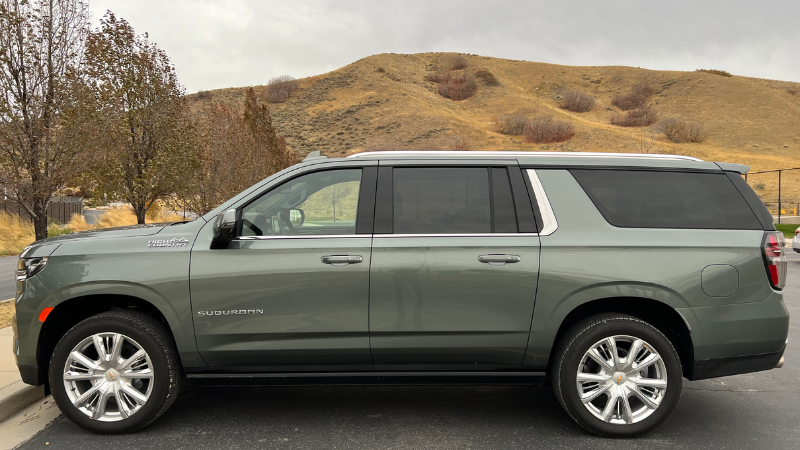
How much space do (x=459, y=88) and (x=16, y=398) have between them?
79437mm

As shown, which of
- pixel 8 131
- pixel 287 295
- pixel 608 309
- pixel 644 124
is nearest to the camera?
pixel 287 295

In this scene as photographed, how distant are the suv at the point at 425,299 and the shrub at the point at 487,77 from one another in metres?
81.8

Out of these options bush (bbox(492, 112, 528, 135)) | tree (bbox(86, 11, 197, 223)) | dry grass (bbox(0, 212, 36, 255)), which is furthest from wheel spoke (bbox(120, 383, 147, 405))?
bush (bbox(492, 112, 528, 135))

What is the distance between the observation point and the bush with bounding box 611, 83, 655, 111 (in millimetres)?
77000

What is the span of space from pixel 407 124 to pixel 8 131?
5341cm

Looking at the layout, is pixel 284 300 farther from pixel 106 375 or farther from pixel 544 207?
pixel 544 207

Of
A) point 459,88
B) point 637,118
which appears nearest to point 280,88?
point 459,88

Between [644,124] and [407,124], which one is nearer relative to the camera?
[407,124]

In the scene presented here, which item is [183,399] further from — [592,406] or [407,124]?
[407,124]

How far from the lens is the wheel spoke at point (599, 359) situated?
373 centimetres

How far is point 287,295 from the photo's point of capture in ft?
12.1

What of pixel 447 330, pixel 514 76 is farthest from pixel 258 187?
pixel 514 76

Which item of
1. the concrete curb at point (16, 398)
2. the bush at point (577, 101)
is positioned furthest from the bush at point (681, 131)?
the concrete curb at point (16, 398)

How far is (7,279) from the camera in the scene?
1193 centimetres
